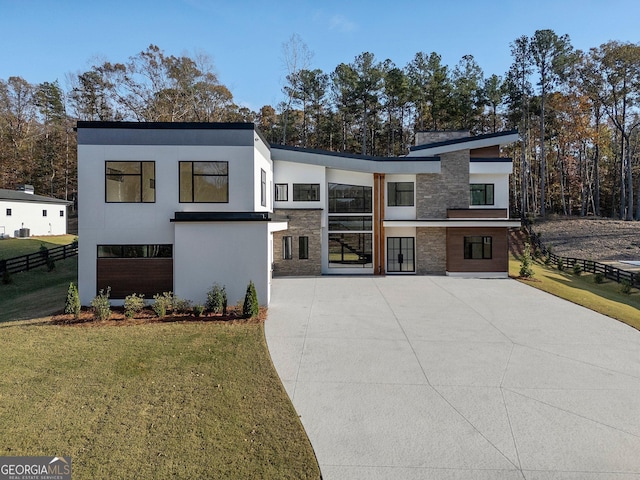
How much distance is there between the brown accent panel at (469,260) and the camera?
796 inches

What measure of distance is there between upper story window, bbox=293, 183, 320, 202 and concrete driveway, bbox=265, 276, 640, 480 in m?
8.17

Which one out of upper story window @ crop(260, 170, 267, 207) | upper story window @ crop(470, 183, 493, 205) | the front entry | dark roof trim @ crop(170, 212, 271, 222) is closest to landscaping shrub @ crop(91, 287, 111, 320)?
dark roof trim @ crop(170, 212, 271, 222)

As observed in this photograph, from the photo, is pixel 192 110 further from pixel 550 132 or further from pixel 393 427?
pixel 550 132

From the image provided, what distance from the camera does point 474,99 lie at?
40.3 metres

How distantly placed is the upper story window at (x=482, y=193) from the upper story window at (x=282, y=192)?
11621 mm

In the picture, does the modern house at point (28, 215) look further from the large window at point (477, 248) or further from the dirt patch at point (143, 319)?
the large window at point (477, 248)

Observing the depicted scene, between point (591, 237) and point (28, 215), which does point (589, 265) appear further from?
point (28, 215)

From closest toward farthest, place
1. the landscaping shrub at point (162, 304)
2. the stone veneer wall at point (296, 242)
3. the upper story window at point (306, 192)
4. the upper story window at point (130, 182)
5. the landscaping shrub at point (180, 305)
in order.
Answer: the landscaping shrub at point (162, 304) < the landscaping shrub at point (180, 305) < the upper story window at point (130, 182) < the stone veneer wall at point (296, 242) < the upper story window at point (306, 192)

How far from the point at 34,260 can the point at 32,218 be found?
609 inches

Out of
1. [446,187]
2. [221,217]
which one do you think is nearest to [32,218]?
[221,217]

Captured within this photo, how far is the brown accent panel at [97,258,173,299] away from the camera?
1299 cm

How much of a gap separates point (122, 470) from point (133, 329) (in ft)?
21.5

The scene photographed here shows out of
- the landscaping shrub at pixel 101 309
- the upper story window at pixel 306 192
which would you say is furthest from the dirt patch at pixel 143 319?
the upper story window at pixel 306 192

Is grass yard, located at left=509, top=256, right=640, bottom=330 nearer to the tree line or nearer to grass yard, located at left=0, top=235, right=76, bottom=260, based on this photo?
the tree line
